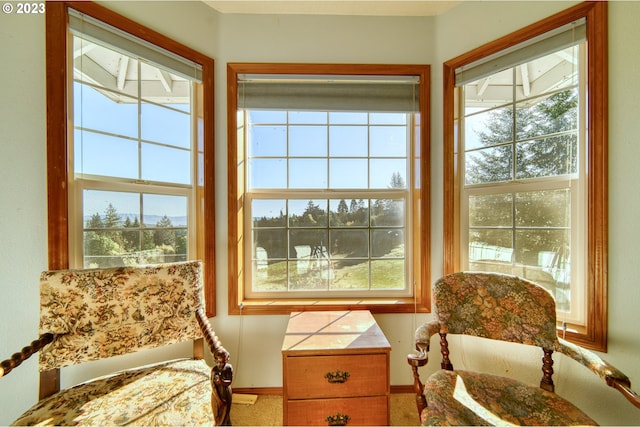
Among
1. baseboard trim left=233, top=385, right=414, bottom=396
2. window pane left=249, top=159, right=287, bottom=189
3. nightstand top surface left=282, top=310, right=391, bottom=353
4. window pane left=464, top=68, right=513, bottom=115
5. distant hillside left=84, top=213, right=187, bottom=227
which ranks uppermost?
window pane left=464, top=68, right=513, bottom=115

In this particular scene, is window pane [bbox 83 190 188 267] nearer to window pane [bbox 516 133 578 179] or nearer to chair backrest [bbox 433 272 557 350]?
chair backrest [bbox 433 272 557 350]

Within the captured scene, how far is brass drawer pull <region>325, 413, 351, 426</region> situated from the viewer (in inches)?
44.1

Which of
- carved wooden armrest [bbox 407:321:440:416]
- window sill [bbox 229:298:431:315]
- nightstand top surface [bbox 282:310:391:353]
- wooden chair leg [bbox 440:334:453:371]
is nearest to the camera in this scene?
carved wooden armrest [bbox 407:321:440:416]

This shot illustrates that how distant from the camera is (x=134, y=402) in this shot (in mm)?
944

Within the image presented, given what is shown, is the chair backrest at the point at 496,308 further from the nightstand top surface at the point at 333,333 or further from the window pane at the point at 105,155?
the window pane at the point at 105,155

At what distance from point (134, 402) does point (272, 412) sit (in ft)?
2.88

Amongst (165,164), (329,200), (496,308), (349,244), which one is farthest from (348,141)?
(496,308)

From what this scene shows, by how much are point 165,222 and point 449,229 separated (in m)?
1.88

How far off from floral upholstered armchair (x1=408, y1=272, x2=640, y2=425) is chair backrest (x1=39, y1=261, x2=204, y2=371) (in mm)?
1165

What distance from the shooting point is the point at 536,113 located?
1407 millimetres

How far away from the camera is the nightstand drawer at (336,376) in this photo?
112 cm

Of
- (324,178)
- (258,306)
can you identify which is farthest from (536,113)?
(258,306)

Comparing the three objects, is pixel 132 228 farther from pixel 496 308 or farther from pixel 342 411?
pixel 496 308

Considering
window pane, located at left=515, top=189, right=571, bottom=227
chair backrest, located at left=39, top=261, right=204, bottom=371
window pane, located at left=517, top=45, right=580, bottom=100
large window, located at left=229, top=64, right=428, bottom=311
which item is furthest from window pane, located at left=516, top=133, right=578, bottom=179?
chair backrest, located at left=39, top=261, right=204, bottom=371
